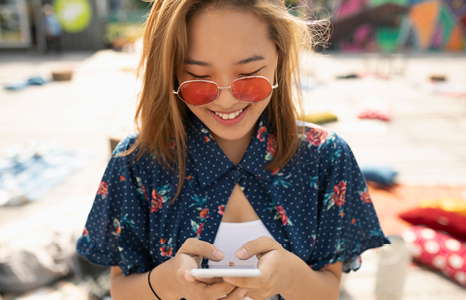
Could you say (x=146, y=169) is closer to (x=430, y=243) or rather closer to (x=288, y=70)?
(x=288, y=70)

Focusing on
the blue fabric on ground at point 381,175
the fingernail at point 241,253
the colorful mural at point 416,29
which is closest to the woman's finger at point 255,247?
the fingernail at point 241,253

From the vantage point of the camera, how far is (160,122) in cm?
132

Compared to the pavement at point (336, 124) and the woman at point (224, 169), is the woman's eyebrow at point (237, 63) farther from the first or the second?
the pavement at point (336, 124)

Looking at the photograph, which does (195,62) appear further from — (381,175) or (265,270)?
(381,175)

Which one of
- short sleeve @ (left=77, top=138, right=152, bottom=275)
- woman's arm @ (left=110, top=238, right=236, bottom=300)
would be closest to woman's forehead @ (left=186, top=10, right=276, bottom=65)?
short sleeve @ (left=77, top=138, right=152, bottom=275)

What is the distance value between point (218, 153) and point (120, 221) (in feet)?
1.39

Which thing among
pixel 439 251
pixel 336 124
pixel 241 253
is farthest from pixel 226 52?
pixel 336 124

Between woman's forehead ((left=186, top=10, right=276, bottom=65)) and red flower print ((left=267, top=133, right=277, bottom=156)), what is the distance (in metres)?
0.35

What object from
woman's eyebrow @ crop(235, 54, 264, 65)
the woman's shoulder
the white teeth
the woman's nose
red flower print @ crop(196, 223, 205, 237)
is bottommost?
red flower print @ crop(196, 223, 205, 237)

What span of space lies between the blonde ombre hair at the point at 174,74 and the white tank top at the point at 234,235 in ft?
0.68

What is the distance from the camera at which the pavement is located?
2.71 metres

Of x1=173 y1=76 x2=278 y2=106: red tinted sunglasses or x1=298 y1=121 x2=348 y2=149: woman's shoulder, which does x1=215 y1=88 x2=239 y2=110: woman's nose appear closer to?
x1=173 y1=76 x2=278 y2=106: red tinted sunglasses

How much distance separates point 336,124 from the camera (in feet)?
20.0

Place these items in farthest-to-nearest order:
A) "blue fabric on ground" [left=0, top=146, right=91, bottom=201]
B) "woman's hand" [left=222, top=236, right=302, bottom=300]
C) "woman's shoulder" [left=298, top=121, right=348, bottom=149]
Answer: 1. "blue fabric on ground" [left=0, top=146, right=91, bottom=201]
2. "woman's shoulder" [left=298, top=121, right=348, bottom=149]
3. "woman's hand" [left=222, top=236, right=302, bottom=300]
